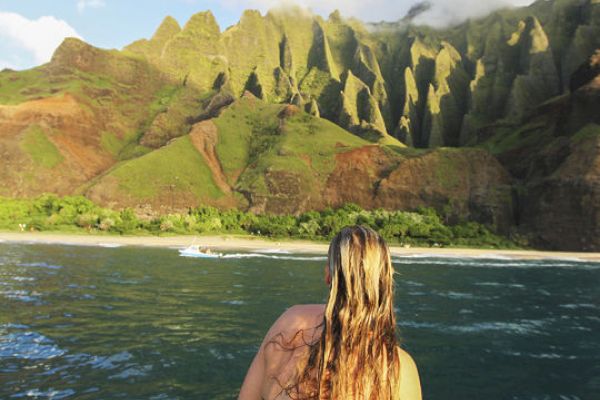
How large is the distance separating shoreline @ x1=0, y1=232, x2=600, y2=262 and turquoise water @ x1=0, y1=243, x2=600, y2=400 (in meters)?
40.5

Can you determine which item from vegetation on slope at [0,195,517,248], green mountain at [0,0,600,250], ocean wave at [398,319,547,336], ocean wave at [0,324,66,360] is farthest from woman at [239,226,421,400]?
green mountain at [0,0,600,250]

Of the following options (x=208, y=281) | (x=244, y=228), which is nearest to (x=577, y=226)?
(x=244, y=228)

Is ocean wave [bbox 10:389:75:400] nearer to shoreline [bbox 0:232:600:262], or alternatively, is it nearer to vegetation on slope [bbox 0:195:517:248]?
shoreline [bbox 0:232:600:262]

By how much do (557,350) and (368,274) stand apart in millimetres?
20011

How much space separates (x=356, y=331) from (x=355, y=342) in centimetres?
10

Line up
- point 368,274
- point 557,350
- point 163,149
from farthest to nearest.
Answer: point 163,149
point 557,350
point 368,274

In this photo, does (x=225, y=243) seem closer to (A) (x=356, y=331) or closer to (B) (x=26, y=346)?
(B) (x=26, y=346)

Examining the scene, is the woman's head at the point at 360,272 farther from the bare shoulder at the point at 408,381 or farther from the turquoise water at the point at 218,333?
the turquoise water at the point at 218,333

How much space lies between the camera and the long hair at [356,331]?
12.9ft

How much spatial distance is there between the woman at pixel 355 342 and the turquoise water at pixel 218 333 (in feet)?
33.0

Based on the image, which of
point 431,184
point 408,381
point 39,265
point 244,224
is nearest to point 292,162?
point 244,224

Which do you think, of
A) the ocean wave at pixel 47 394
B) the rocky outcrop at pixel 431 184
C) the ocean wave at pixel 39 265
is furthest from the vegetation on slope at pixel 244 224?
the ocean wave at pixel 47 394

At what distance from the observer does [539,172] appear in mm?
128875

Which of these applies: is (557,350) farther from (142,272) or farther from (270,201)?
(270,201)
